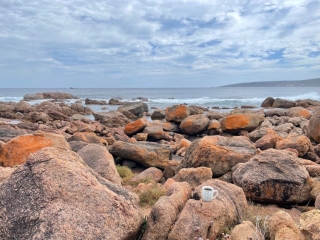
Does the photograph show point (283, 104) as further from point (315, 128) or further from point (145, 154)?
point (145, 154)

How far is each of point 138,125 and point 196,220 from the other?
1462cm

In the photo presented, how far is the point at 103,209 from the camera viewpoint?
3814 millimetres

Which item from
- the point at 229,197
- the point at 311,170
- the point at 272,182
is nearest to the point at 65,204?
the point at 229,197

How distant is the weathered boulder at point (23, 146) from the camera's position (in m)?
8.23

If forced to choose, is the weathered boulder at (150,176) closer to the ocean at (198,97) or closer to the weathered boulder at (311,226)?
the weathered boulder at (311,226)

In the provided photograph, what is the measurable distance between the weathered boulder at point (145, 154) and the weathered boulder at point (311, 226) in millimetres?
6645

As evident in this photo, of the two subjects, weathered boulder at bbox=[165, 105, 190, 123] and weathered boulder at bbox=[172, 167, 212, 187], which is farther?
weathered boulder at bbox=[165, 105, 190, 123]

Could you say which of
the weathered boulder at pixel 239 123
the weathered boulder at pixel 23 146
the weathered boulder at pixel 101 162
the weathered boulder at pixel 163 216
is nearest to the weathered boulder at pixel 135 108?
the weathered boulder at pixel 239 123

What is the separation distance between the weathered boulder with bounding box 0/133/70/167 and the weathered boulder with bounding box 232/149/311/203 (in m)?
4.94

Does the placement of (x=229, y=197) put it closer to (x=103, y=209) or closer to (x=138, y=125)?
(x=103, y=209)

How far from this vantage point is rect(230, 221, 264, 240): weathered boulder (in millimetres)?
4082

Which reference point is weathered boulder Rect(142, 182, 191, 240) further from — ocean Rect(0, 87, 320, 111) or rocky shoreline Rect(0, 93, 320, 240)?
ocean Rect(0, 87, 320, 111)

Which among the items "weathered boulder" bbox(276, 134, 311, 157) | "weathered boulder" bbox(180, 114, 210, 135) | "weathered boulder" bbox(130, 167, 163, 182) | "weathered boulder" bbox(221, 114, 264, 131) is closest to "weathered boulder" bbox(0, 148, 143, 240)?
"weathered boulder" bbox(130, 167, 163, 182)

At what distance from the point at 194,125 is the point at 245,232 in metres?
15.3
